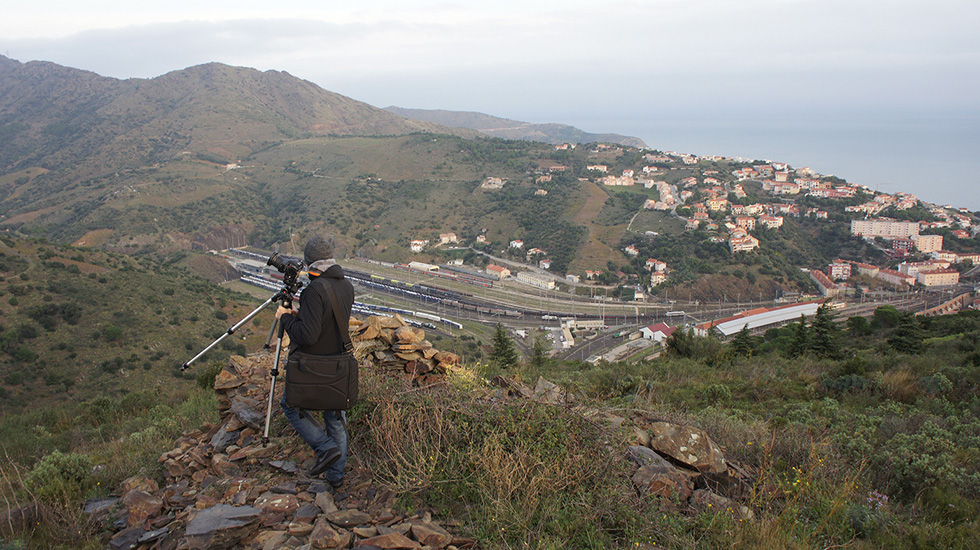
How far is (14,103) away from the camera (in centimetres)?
10769

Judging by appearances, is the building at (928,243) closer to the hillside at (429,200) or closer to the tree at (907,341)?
the hillside at (429,200)

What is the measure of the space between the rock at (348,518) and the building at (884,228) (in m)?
54.5

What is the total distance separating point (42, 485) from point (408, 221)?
5347cm

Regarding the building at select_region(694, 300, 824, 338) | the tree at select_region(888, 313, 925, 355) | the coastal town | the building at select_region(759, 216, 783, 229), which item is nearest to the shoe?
the tree at select_region(888, 313, 925, 355)

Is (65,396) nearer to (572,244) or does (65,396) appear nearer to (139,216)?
(572,244)

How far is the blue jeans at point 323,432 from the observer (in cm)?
289

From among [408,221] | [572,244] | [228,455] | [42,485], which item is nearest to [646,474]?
[228,455]

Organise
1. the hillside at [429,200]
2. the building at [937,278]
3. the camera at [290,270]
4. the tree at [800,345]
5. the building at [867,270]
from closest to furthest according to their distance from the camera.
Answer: the camera at [290,270]
the tree at [800,345]
the building at [937,278]
the building at [867,270]
the hillside at [429,200]

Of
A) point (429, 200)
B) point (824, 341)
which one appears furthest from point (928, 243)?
point (429, 200)

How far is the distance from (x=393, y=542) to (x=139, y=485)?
1.94 metres

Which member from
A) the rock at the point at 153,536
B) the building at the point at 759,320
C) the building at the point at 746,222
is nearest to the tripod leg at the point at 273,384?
the rock at the point at 153,536

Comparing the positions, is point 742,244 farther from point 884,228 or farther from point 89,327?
point 89,327

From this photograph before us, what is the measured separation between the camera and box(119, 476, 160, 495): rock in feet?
10.1

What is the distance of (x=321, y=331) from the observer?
9.07 feet
